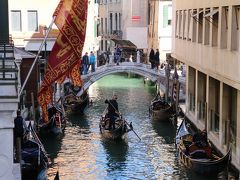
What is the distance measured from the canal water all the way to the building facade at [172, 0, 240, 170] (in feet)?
3.36

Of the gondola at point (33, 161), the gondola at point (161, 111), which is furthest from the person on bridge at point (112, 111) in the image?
the gondola at point (33, 161)

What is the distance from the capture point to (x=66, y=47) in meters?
8.25

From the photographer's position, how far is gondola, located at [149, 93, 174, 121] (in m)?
20.5

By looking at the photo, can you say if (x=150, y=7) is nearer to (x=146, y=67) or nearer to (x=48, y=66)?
(x=146, y=67)

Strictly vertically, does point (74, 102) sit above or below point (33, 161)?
below

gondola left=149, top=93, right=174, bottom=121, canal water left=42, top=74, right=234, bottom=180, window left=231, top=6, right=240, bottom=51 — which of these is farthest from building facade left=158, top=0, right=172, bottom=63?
window left=231, top=6, right=240, bottom=51

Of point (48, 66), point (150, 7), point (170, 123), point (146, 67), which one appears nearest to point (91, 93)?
point (146, 67)

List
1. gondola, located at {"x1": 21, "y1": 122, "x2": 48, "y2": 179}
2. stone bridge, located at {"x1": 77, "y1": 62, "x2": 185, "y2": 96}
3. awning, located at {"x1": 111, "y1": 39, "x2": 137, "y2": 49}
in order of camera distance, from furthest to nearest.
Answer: awning, located at {"x1": 111, "y1": 39, "x2": 137, "y2": 49} < stone bridge, located at {"x1": 77, "y1": 62, "x2": 185, "y2": 96} < gondola, located at {"x1": 21, "y1": 122, "x2": 48, "y2": 179}

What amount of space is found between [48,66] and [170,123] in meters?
12.2

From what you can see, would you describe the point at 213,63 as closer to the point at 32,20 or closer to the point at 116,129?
the point at 116,129

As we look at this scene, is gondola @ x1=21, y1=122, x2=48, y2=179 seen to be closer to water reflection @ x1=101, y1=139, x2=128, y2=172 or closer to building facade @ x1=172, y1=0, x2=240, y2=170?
water reflection @ x1=101, y1=139, x2=128, y2=172

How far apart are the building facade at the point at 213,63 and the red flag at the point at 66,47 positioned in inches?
192

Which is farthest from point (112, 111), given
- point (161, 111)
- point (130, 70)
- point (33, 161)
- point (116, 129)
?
point (130, 70)

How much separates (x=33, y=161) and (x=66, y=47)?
376 cm
